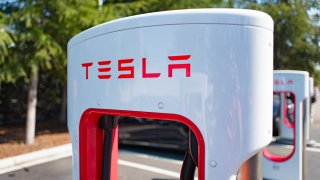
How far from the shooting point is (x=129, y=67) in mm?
1365

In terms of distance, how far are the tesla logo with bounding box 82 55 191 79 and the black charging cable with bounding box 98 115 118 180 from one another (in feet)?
1.00

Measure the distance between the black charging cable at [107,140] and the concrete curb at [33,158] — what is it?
14.4 ft

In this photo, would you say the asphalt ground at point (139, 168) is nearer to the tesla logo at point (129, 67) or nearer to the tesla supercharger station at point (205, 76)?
the tesla logo at point (129, 67)

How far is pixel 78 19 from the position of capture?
650cm

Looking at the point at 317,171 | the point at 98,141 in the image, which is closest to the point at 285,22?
the point at 317,171

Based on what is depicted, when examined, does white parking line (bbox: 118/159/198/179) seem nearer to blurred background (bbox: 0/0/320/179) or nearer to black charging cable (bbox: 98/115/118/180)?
blurred background (bbox: 0/0/320/179)

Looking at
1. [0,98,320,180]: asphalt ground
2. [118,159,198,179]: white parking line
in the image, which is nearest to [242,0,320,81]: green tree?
[0,98,320,180]: asphalt ground

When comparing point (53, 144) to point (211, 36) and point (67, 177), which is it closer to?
point (67, 177)

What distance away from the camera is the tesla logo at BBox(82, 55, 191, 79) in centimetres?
120

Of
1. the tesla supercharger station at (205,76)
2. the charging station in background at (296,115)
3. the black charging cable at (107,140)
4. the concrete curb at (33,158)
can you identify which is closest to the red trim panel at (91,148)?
the black charging cable at (107,140)

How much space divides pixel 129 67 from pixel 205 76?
366 mm

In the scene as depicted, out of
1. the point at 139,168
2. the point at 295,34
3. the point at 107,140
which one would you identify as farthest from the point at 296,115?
the point at 295,34

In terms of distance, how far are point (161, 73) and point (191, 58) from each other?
14cm

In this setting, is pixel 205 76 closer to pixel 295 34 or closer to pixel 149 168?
pixel 149 168
